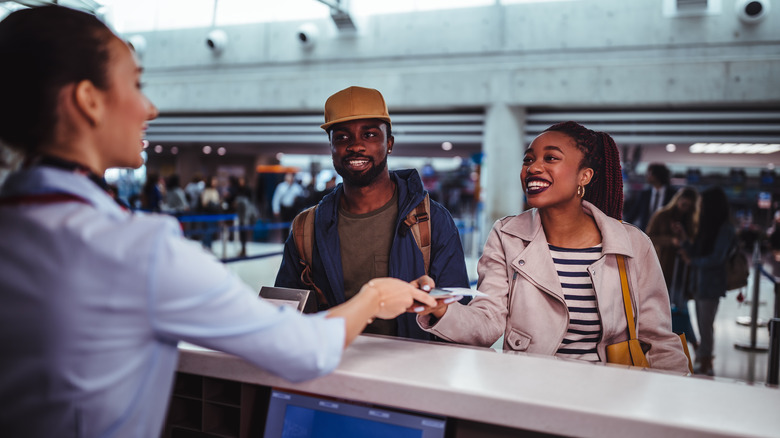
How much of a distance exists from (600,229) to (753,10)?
10483mm

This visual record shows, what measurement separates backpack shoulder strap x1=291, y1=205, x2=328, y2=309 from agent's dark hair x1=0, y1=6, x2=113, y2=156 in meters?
1.48

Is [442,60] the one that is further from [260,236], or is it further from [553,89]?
[260,236]

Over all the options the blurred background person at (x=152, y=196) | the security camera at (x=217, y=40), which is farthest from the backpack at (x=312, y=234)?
the security camera at (x=217, y=40)

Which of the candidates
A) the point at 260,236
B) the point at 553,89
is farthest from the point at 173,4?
the point at 553,89

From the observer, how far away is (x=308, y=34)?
12.5 metres

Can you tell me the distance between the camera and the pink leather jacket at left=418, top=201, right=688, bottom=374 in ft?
6.39

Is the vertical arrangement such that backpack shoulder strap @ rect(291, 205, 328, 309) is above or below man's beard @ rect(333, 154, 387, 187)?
below

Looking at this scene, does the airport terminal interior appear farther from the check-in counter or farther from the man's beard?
the check-in counter

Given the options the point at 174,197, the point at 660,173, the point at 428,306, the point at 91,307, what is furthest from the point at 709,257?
the point at 174,197

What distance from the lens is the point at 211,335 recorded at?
37.7 inches

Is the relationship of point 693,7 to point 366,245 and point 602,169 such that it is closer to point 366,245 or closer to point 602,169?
point 602,169

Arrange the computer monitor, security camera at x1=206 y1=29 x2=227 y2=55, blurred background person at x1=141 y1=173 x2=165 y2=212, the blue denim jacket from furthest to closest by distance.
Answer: security camera at x1=206 y1=29 x2=227 y2=55
blurred background person at x1=141 y1=173 x2=165 y2=212
the blue denim jacket
the computer monitor

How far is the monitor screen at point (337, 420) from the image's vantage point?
132 centimetres

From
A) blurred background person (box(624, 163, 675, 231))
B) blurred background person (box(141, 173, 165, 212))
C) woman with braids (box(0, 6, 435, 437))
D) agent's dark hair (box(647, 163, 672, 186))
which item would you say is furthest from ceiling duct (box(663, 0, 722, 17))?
woman with braids (box(0, 6, 435, 437))
